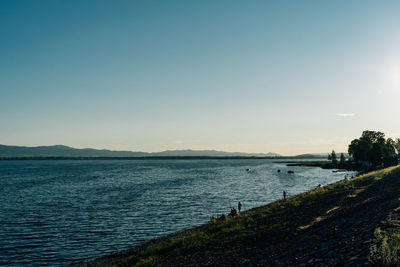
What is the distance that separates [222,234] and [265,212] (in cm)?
1163

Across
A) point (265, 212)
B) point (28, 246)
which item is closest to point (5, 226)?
point (28, 246)

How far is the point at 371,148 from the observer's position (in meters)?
122

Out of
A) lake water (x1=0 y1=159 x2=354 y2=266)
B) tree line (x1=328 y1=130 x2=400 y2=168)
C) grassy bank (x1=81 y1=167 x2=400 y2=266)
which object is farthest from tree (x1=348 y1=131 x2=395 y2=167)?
grassy bank (x1=81 y1=167 x2=400 y2=266)

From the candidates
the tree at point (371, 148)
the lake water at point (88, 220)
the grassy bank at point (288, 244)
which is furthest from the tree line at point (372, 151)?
the grassy bank at point (288, 244)

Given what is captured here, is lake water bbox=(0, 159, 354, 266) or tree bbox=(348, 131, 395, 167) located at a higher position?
tree bbox=(348, 131, 395, 167)

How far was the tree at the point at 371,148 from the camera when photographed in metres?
115

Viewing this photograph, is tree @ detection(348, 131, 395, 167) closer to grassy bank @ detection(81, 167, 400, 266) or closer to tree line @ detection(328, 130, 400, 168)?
tree line @ detection(328, 130, 400, 168)

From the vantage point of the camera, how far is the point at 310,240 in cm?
1700

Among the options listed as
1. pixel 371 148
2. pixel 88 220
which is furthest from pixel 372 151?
pixel 88 220

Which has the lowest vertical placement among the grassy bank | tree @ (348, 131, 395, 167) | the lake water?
the lake water

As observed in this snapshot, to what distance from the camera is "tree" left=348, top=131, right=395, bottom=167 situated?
11500cm

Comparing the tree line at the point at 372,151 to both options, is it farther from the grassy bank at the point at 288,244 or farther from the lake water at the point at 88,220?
the grassy bank at the point at 288,244

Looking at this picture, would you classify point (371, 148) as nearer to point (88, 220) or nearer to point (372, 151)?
point (372, 151)

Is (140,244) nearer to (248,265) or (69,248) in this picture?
(69,248)
